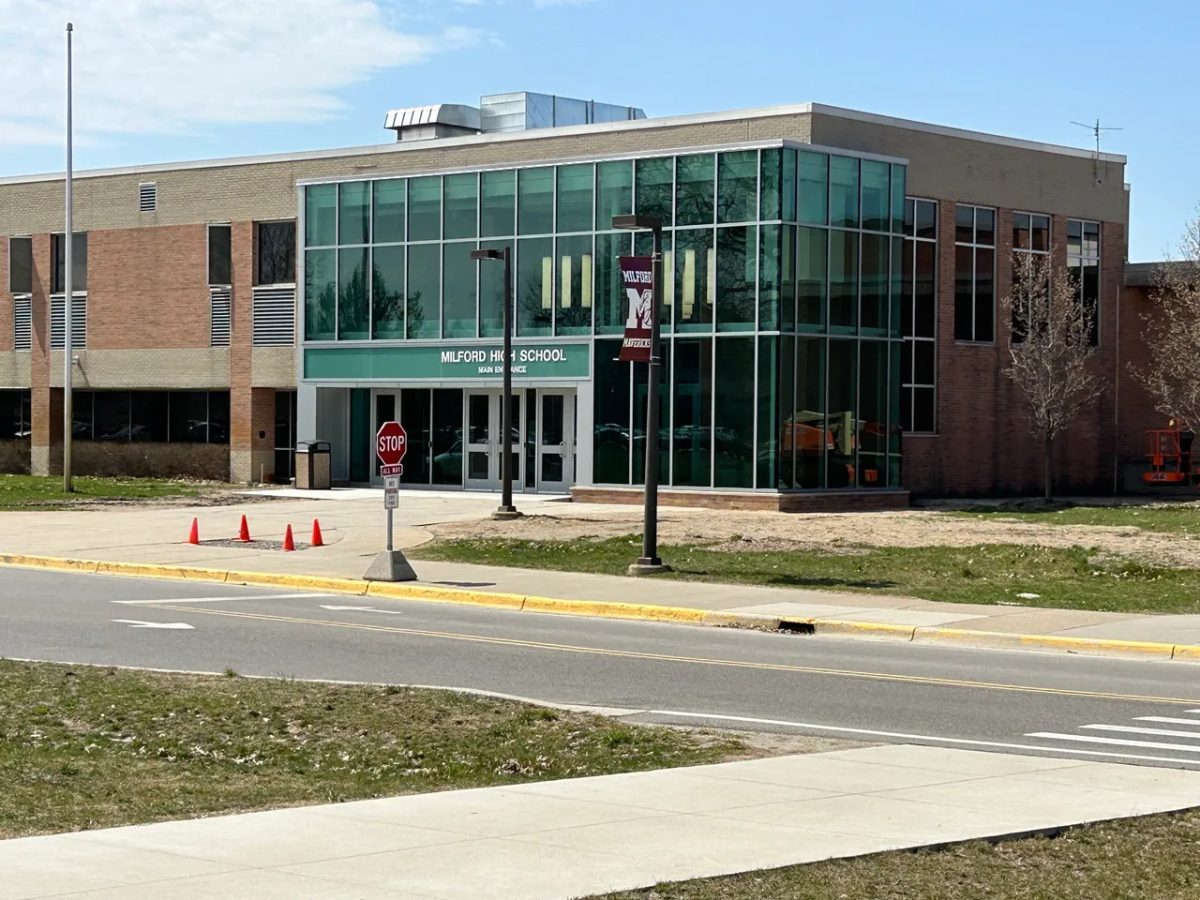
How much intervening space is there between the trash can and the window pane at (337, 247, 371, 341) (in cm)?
293

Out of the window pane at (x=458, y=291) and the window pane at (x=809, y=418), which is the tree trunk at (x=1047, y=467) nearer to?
the window pane at (x=809, y=418)

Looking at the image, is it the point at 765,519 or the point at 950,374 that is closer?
the point at 765,519

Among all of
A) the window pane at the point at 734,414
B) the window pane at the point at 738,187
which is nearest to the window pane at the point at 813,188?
the window pane at the point at 738,187

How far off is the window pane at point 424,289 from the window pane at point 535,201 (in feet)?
8.47

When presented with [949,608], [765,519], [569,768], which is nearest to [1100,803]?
[569,768]

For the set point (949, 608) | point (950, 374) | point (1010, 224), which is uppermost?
point (1010, 224)

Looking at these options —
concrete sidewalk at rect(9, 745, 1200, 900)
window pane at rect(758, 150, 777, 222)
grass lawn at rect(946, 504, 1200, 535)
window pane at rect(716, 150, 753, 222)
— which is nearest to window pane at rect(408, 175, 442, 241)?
window pane at rect(716, 150, 753, 222)

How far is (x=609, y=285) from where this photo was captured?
40.7m

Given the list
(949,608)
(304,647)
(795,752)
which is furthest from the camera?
A: (949,608)

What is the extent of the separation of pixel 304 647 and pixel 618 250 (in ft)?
79.8

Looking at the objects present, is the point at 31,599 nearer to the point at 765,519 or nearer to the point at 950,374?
the point at 765,519

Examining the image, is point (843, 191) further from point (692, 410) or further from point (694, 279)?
point (692, 410)

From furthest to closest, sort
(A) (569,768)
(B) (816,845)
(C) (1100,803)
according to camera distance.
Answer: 1. (A) (569,768)
2. (C) (1100,803)
3. (B) (816,845)

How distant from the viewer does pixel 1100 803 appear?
9430 mm
